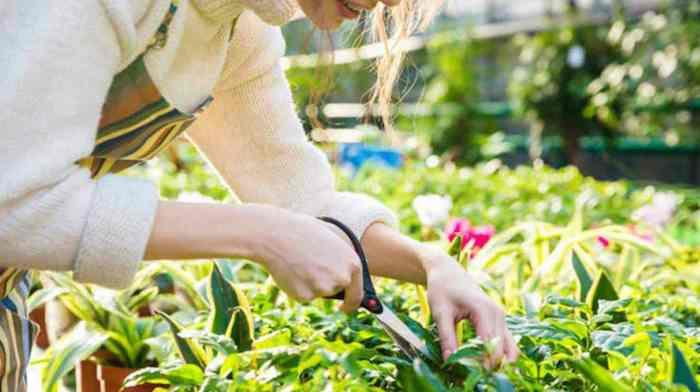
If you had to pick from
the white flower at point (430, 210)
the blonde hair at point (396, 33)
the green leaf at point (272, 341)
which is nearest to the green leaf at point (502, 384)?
the green leaf at point (272, 341)

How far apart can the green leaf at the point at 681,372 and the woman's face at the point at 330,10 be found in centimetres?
50

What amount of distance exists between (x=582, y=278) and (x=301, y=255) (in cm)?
84

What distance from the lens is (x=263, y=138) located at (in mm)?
1569

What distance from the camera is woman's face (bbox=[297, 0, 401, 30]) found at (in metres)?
1.24

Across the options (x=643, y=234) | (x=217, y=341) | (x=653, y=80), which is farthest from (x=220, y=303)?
(x=653, y=80)

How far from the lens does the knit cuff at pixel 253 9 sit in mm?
1218

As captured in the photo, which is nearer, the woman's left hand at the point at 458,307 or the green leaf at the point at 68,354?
the woman's left hand at the point at 458,307

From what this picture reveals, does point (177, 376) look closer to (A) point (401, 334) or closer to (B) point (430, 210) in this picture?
(A) point (401, 334)

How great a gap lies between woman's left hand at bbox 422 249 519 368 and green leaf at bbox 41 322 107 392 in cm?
67

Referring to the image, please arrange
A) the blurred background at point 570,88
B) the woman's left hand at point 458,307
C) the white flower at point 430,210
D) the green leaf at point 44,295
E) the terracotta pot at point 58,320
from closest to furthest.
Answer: the woman's left hand at point 458,307 < the green leaf at point 44,295 < the terracotta pot at point 58,320 < the white flower at point 430,210 < the blurred background at point 570,88

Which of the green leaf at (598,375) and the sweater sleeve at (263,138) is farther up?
the sweater sleeve at (263,138)

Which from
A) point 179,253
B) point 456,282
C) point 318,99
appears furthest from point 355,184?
point 179,253

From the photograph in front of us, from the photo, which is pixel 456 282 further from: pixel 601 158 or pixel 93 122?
pixel 601 158

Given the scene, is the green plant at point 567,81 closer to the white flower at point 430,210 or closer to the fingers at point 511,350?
the white flower at point 430,210
